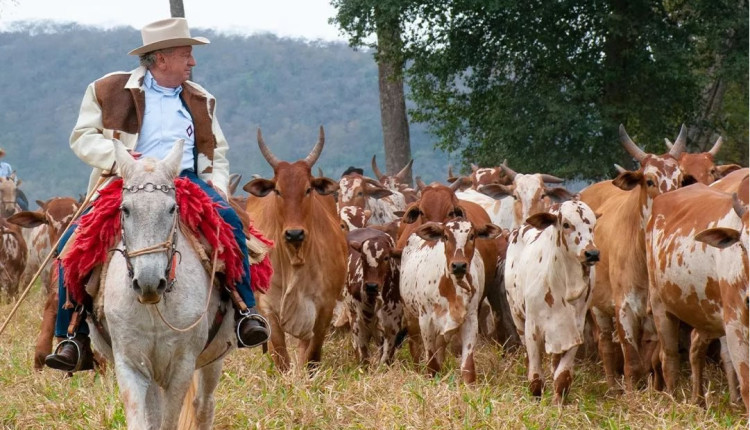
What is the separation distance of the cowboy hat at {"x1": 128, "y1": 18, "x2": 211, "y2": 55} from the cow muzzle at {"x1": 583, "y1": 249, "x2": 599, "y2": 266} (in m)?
3.79

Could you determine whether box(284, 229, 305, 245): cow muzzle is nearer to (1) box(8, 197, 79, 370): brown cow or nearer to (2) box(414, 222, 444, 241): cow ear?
(2) box(414, 222, 444, 241): cow ear

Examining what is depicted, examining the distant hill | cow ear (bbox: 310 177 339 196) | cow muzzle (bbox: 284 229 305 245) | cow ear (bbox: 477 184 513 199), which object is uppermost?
cow ear (bbox: 310 177 339 196)

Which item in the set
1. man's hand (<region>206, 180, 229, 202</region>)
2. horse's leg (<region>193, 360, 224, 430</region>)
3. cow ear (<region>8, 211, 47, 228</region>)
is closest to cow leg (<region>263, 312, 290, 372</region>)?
cow ear (<region>8, 211, 47, 228</region>)

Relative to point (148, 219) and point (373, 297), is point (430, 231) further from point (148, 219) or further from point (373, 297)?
point (148, 219)

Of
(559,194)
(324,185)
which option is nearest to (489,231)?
(324,185)

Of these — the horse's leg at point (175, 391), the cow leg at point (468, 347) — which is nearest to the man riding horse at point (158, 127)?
the horse's leg at point (175, 391)

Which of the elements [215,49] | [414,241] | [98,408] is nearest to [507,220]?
[414,241]

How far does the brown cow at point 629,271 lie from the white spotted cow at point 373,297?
1852 millimetres

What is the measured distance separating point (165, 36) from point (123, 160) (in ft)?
3.72

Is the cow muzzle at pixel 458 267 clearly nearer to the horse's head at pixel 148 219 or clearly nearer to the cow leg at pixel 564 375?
the cow leg at pixel 564 375

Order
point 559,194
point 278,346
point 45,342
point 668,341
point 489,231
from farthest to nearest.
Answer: point 559,194, point 489,231, point 278,346, point 668,341, point 45,342

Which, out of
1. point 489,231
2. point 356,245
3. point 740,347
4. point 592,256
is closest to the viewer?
point 740,347

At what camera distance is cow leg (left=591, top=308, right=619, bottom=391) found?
10598 millimetres

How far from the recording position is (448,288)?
1061 cm
